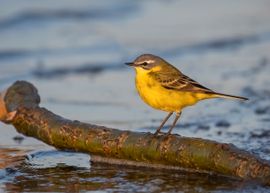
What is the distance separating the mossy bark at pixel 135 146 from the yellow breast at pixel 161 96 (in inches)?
16.3

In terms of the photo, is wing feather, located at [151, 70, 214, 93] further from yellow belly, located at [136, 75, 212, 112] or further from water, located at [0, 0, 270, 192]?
water, located at [0, 0, 270, 192]

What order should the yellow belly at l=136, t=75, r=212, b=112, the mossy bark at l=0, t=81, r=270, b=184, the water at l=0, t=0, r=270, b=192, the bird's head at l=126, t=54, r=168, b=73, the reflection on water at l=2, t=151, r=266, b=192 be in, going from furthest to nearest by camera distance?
the bird's head at l=126, t=54, r=168, b=73, the yellow belly at l=136, t=75, r=212, b=112, the water at l=0, t=0, r=270, b=192, the reflection on water at l=2, t=151, r=266, b=192, the mossy bark at l=0, t=81, r=270, b=184

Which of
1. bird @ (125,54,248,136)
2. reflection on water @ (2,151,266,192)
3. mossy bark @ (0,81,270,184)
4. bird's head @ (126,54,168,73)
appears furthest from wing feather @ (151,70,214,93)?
reflection on water @ (2,151,266,192)

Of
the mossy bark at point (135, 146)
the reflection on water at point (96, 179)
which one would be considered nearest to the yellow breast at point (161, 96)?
the mossy bark at point (135, 146)

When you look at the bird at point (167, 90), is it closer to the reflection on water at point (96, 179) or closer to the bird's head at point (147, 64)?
the bird's head at point (147, 64)

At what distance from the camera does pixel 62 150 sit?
9.04 m

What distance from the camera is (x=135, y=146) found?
26.8ft

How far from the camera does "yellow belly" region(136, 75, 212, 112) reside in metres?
8.49

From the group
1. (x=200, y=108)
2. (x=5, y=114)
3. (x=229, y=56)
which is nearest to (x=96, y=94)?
(x=200, y=108)

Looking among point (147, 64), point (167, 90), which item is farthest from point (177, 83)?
point (147, 64)

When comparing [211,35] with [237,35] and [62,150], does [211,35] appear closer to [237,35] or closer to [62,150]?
[237,35]

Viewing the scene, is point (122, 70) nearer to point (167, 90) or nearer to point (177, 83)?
point (177, 83)

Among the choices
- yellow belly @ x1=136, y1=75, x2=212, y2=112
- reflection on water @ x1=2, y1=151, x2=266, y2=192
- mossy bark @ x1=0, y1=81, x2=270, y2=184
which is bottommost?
reflection on water @ x1=2, y1=151, x2=266, y2=192

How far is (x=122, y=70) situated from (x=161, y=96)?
5.95 m
